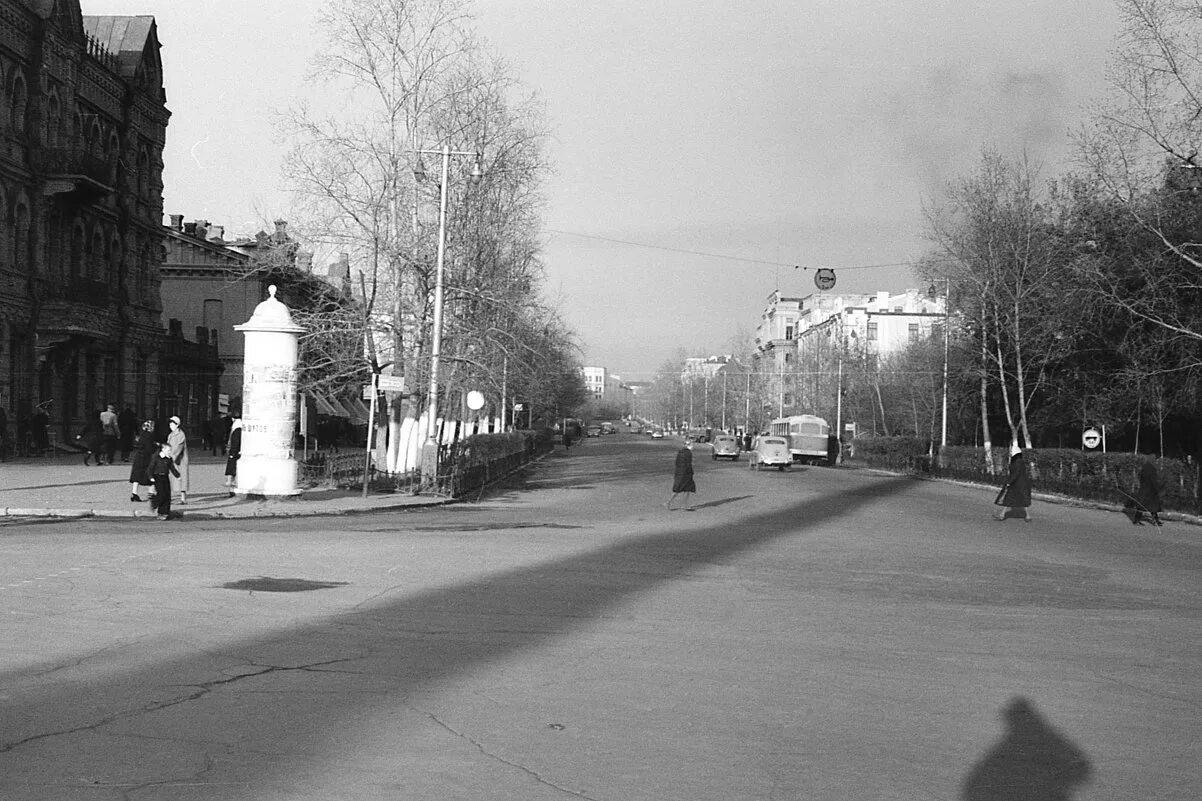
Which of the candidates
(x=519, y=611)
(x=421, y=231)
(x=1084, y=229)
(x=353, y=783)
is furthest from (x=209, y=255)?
(x=353, y=783)

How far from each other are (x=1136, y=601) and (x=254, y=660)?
11.0m

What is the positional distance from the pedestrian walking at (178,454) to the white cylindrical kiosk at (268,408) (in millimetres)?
1580

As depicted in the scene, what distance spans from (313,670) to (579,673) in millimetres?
1990

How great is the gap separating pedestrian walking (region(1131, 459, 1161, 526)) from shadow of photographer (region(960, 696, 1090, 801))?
2465cm

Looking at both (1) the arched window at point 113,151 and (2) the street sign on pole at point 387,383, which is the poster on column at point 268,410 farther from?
(1) the arched window at point 113,151

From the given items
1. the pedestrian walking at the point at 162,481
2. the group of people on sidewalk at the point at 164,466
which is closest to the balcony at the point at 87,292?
the group of people on sidewalk at the point at 164,466

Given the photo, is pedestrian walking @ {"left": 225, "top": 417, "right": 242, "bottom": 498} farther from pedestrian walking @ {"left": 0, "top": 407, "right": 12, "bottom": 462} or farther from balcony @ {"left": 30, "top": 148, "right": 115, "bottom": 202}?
balcony @ {"left": 30, "top": 148, "right": 115, "bottom": 202}

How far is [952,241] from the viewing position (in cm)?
5731

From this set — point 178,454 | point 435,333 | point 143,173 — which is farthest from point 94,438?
point 143,173

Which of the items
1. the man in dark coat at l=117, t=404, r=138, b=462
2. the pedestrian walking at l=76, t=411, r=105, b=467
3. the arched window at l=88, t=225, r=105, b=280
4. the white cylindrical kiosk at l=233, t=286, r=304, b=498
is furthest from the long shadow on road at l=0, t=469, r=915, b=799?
the arched window at l=88, t=225, r=105, b=280

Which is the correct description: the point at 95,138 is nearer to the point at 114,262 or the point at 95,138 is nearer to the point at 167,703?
the point at 114,262

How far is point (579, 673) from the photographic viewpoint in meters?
9.75

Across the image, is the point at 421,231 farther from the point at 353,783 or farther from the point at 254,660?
the point at 353,783

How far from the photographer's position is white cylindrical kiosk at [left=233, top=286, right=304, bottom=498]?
28.3 meters
